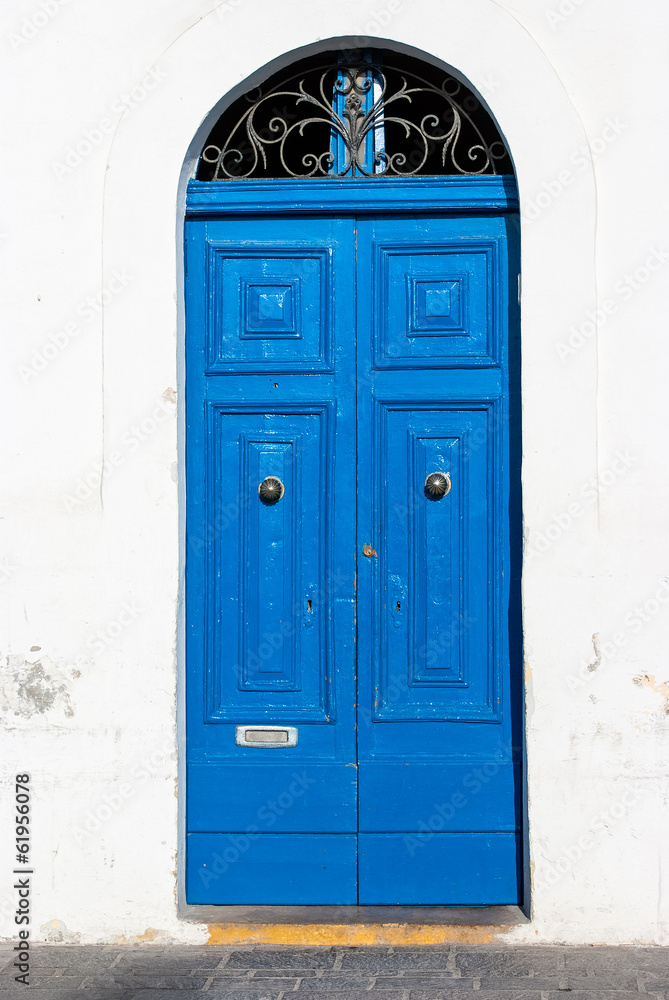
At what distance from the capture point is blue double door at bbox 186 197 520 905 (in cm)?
419

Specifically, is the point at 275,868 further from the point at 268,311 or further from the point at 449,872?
the point at 268,311

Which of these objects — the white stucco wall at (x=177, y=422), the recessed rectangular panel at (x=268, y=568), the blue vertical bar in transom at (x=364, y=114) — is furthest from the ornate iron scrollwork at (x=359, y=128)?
the recessed rectangular panel at (x=268, y=568)

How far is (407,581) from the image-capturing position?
424 centimetres

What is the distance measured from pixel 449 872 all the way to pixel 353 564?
1.38 metres

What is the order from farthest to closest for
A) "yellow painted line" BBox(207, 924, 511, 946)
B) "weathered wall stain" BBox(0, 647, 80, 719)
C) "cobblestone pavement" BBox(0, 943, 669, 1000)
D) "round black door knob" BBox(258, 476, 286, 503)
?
"round black door knob" BBox(258, 476, 286, 503)
"weathered wall stain" BBox(0, 647, 80, 719)
"yellow painted line" BBox(207, 924, 511, 946)
"cobblestone pavement" BBox(0, 943, 669, 1000)

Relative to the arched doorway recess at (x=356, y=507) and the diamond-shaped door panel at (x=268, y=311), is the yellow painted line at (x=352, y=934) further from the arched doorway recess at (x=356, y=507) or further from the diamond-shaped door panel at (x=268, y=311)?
the diamond-shaped door panel at (x=268, y=311)

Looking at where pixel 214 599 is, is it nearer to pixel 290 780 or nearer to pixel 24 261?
pixel 290 780

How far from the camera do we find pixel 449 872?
13.6 ft

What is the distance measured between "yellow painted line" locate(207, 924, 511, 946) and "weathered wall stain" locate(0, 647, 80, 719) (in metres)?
1.15

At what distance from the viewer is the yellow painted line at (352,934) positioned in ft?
13.1

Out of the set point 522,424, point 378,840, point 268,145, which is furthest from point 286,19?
point 378,840

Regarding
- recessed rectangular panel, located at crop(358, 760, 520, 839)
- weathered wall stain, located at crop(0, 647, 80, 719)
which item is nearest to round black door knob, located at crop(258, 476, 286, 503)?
weathered wall stain, located at crop(0, 647, 80, 719)

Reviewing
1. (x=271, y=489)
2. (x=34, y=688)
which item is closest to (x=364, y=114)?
(x=271, y=489)

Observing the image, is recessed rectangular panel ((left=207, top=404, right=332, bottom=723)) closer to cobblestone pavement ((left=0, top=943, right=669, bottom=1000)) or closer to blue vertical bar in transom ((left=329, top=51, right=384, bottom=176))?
cobblestone pavement ((left=0, top=943, right=669, bottom=1000))
